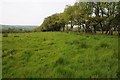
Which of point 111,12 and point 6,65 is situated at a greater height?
point 111,12

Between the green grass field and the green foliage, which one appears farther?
the green foliage

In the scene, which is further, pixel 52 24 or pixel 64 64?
pixel 52 24

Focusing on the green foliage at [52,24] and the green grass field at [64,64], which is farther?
the green foliage at [52,24]

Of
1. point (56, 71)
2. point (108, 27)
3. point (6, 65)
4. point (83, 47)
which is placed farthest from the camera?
point (108, 27)

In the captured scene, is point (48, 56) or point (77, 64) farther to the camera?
point (48, 56)

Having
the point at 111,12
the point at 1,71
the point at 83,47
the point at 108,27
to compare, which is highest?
the point at 111,12

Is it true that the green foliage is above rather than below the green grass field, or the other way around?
above

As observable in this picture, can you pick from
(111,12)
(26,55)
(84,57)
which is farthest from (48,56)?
(111,12)

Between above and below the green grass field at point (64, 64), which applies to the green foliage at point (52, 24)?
above

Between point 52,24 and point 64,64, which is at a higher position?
point 52,24

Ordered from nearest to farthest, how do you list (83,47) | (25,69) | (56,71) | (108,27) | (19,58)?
(56,71) < (25,69) < (19,58) < (83,47) < (108,27)

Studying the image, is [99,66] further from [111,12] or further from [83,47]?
[111,12]

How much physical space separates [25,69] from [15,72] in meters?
0.50

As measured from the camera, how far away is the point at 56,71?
29.6ft
